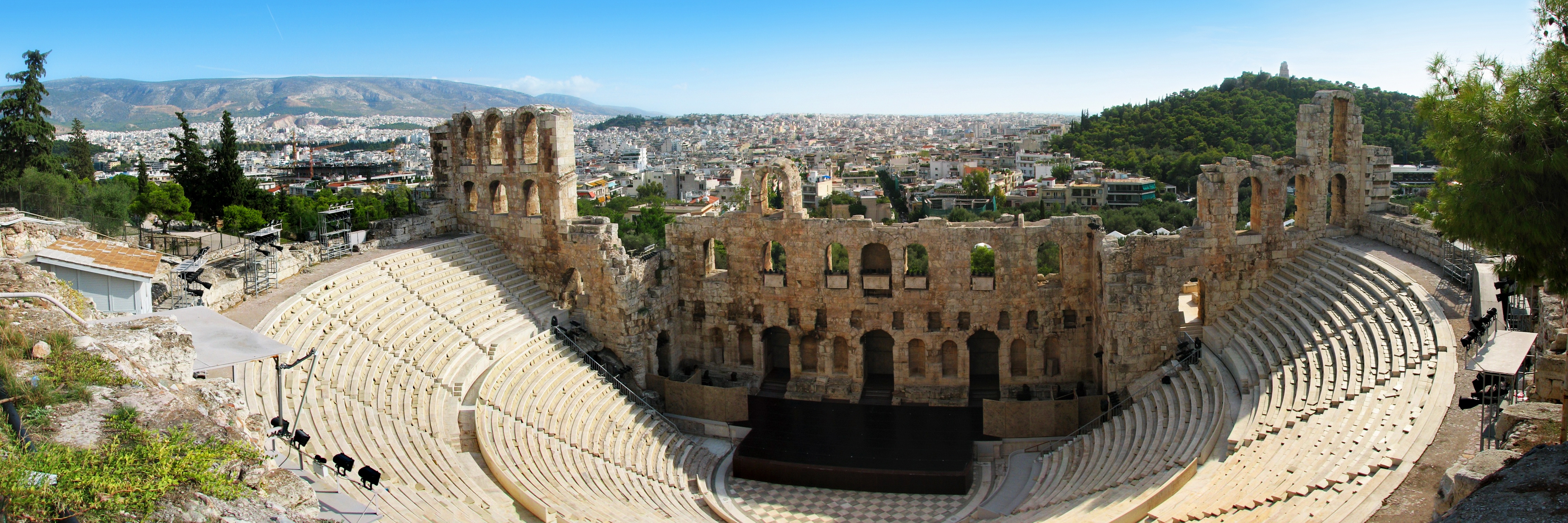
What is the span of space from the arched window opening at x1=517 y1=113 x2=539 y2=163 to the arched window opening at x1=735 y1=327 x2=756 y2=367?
25.7 ft

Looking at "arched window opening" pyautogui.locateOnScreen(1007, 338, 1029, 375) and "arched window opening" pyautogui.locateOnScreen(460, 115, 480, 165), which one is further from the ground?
"arched window opening" pyautogui.locateOnScreen(460, 115, 480, 165)

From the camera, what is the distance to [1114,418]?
23266 mm

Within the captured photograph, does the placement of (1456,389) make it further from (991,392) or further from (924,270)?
(924,270)

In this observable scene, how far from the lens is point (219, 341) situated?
1498cm

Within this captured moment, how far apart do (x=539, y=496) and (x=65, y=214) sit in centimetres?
1820

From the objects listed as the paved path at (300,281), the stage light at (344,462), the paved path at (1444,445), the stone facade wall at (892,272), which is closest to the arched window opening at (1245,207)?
the stone facade wall at (892,272)

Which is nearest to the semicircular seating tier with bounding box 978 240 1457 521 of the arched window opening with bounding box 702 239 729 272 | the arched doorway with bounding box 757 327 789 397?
the arched doorway with bounding box 757 327 789 397

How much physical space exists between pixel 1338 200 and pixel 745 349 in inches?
652

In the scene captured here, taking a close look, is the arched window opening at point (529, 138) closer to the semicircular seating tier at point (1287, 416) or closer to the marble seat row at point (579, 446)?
the marble seat row at point (579, 446)

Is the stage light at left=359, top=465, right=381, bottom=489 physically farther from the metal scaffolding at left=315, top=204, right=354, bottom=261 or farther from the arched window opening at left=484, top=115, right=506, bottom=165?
the arched window opening at left=484, top=115, right=506, bottom=165

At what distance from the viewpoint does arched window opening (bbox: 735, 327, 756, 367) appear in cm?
2992

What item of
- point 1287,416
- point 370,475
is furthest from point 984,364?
point 370,475

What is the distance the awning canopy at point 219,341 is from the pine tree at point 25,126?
21012 mm

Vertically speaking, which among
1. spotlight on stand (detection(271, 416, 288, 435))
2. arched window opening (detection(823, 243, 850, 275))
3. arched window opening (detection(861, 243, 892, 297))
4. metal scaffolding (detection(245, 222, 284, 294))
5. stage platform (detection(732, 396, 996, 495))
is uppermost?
metal scaffolding (detection(245, 222, 284, 294))
